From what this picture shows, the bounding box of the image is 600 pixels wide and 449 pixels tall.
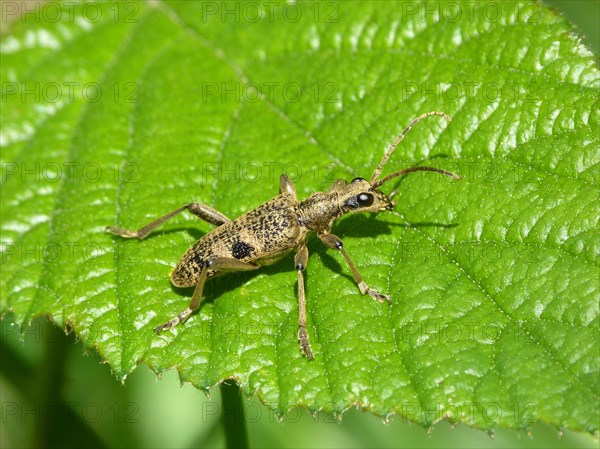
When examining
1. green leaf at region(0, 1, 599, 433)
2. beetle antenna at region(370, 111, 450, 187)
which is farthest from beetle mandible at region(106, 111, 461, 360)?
green leaf at region(0, 1, 599, 433)

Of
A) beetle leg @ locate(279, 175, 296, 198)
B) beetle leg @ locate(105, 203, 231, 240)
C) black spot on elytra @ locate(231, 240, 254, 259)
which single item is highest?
beetle leg @ locate(279, 175, 296, 198)

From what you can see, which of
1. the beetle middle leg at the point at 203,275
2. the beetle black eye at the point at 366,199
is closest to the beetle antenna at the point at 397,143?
the beetle black eye at the point at 366,199

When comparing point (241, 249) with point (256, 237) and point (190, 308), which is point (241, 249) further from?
point (190, 308)

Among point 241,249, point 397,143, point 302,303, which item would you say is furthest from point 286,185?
point 302,303

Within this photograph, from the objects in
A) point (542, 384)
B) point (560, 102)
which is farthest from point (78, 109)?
point (542, 384)

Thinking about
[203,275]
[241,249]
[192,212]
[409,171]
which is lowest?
[203,275]

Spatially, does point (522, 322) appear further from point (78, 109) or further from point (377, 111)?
point (78, 109)

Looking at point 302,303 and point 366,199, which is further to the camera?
point 366,199

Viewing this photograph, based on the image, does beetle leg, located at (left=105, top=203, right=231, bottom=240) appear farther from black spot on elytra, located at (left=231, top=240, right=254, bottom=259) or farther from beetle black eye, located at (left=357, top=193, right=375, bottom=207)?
beetle black eye, located at (left=357, top=193, right=375, bottom=207)

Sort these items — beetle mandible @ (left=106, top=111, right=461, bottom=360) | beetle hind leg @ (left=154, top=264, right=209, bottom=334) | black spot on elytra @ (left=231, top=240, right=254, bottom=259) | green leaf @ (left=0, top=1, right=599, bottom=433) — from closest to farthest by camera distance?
green leaf @ (left=0, top=1, right=599, bottom=433), beetle hind leg @ (left=154, top=264, right=209, bottom=334), beetle mandible @ (left=106, top=111, right=461, bottom=360), black spot on elytra @ (left=231, top=240, right=254, bottom=259)
